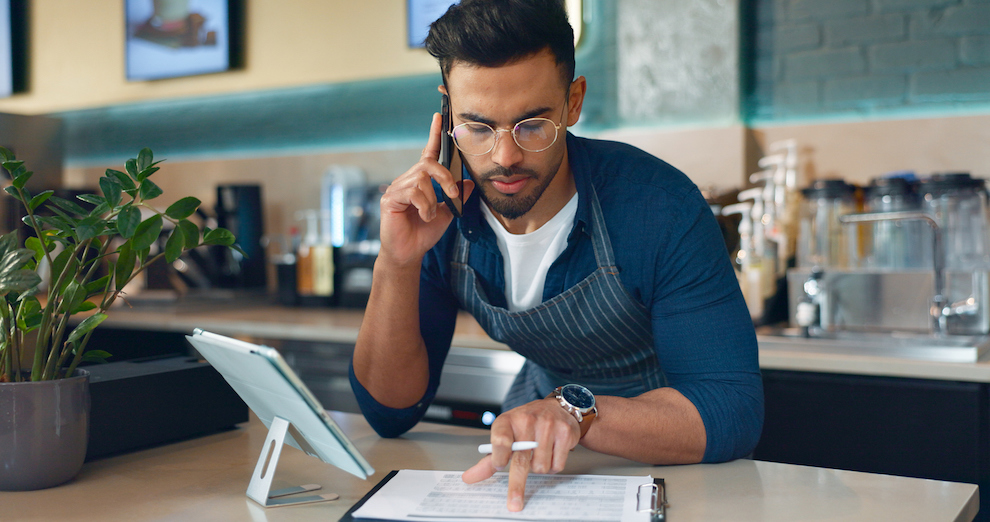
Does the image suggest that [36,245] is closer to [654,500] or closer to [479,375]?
[654,500]

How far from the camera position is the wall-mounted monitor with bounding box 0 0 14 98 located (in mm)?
3893

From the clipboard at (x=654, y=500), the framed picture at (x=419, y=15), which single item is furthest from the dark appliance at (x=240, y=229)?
the clipboard at (x=654, y=500)

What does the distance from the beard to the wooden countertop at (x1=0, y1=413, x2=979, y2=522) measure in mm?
366

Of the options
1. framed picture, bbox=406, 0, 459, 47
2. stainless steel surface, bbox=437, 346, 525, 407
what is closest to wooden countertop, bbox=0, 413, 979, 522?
stainless steel surface, bbox=437, 346, 525, 407

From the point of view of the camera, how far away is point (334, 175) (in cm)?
325

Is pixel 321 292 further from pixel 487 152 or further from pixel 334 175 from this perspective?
pixel 487 152

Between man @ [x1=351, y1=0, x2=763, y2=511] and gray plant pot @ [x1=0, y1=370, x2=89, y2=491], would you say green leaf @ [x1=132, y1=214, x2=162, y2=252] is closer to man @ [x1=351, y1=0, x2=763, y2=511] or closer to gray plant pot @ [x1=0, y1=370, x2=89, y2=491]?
gray plant pot @ [x1=0, y1=370, x2=89, y2=491]

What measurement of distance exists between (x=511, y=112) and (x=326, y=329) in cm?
144

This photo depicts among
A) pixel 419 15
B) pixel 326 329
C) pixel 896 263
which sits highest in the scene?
pixel 419 15

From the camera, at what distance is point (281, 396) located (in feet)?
2.83

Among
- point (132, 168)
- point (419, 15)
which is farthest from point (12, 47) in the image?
point (132, 168)

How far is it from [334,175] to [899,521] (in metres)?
2.71

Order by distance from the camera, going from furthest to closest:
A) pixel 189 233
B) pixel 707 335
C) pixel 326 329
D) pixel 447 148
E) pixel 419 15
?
pixel 419 15 → pixel 326 329 → pixel 447 148 → pixel 707 335 → pixel 189 233

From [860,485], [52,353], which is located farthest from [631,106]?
[52,353]
